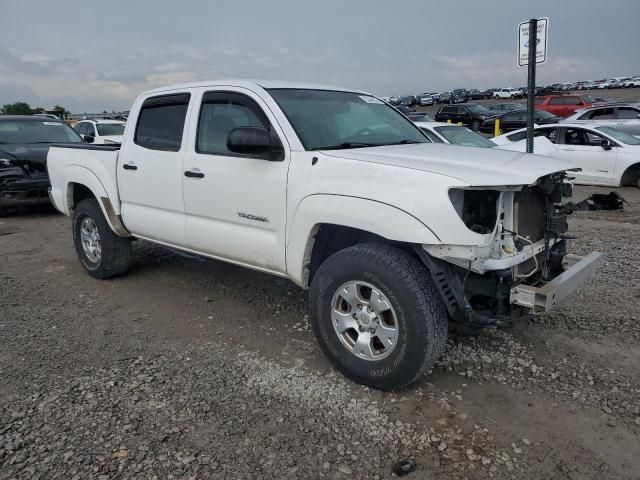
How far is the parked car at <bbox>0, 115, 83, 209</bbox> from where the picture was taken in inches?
355

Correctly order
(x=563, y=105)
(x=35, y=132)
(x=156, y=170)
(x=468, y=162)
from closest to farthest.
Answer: (x=468, y=162) → (x=156, y=170) → (x=35, y=132) → (x=563, y=105)

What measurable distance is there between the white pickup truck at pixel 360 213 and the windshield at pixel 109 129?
10765 millimetres

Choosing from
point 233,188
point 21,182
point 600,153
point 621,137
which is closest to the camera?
point 233,188

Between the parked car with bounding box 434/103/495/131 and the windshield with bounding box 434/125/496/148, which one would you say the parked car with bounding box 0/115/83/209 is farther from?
the parked car with bounding box 434/103/495/131

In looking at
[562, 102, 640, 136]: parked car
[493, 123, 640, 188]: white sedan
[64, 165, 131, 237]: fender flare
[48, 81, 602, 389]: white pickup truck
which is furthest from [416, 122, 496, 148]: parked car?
[562, 102, 640, 136]: parked car

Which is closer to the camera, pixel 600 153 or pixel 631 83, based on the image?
pixel 600 153

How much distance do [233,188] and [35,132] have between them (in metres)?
7.95

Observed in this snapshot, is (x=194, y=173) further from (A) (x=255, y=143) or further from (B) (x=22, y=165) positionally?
(B) (x=22, y=165)

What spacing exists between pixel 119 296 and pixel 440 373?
325 cm

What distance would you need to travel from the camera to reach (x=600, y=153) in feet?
35.3

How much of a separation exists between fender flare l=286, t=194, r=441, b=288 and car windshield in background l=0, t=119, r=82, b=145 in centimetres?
829

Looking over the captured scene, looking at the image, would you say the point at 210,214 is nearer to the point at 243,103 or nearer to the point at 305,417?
the point at 243,103

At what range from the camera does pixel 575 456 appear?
2674 mm

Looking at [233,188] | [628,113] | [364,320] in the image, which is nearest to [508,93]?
[628,113]
